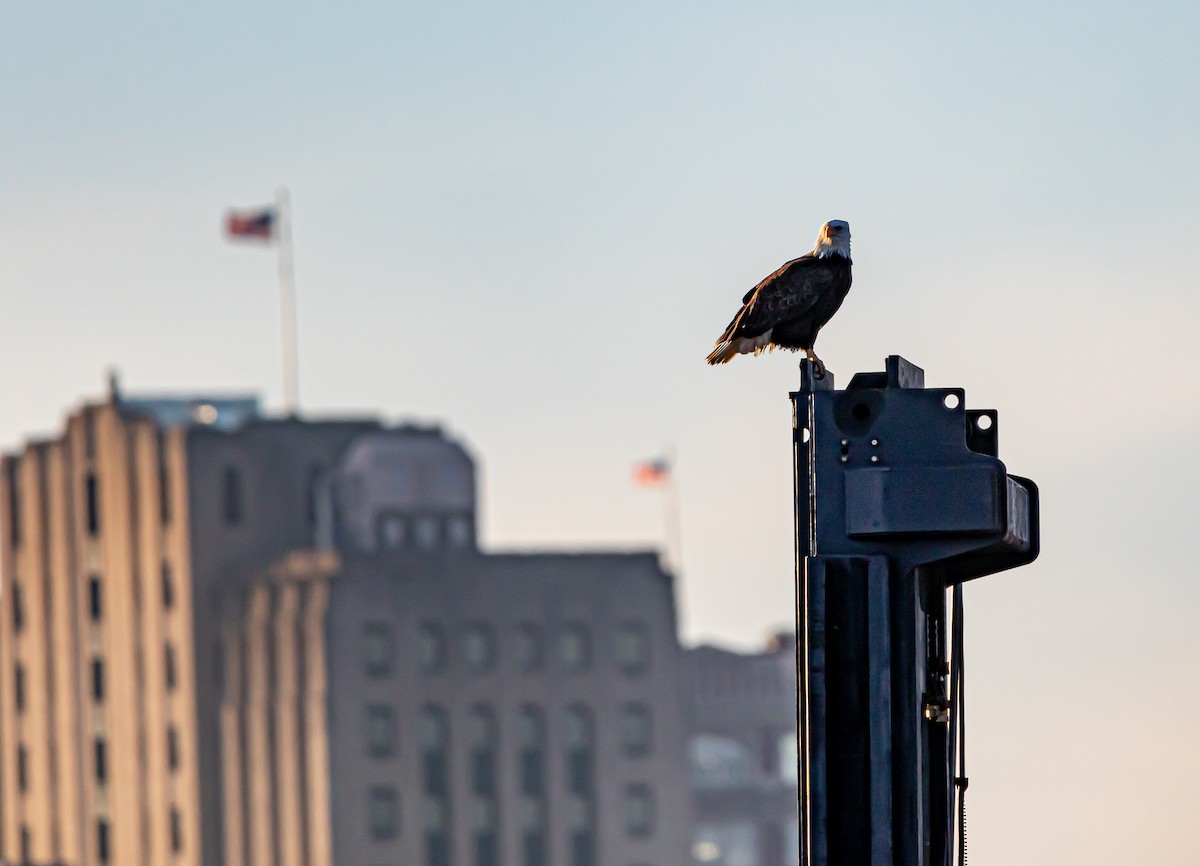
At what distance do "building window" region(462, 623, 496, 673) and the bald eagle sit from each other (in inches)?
4082

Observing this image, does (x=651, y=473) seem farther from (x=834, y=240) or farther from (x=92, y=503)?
(x=834, y=240)

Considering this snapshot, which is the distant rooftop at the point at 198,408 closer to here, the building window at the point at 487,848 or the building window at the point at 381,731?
the building window at the point at 381,731

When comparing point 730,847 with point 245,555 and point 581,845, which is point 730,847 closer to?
point 581,845

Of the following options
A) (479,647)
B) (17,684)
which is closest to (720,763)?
(479,647)

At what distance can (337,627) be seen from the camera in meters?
114

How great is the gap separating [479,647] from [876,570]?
353 feet

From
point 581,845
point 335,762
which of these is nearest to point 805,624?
point 335,762

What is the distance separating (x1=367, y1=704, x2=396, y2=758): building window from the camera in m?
115

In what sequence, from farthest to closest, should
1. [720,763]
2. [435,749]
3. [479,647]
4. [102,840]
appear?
[720,763]
[102,840]
[479,647]
[435,749]

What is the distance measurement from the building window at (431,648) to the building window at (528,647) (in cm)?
316

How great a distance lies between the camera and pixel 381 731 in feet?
380

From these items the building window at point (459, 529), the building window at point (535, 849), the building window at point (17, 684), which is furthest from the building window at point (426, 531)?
the building window at point (17, 684)

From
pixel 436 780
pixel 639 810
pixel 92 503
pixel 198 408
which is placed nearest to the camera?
pixel 436 780

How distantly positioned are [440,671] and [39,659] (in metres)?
19.7
